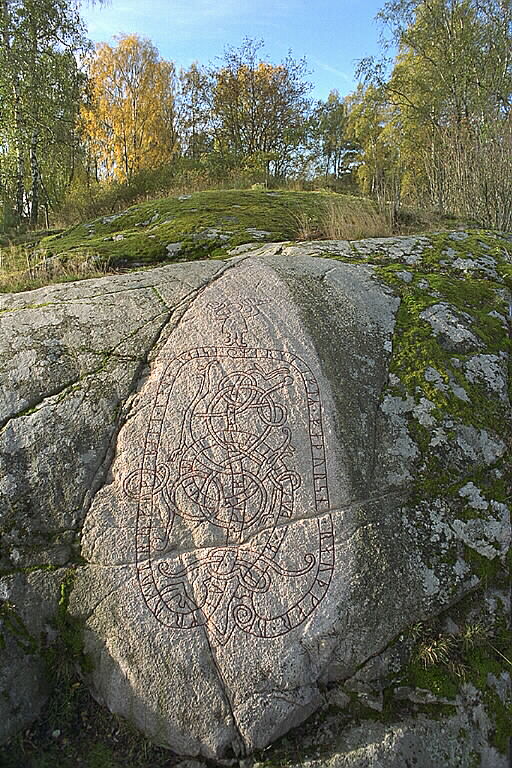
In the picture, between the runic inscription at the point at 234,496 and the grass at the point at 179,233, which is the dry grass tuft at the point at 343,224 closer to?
the grass at the point at 179,233

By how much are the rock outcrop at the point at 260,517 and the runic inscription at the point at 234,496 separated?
11 mm

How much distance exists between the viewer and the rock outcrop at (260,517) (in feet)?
8.81

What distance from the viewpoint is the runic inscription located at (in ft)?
9.24

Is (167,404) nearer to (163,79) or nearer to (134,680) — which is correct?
(134,680)

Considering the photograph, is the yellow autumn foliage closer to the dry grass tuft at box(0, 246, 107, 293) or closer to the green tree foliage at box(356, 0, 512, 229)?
the green tree foliage at box(356, 0, 512, 229)

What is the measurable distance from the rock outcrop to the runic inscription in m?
0.01

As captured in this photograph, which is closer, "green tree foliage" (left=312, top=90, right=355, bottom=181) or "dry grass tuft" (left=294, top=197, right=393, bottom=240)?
"dry grass tuft" (left=294, top=197, right=393, bottom=240)

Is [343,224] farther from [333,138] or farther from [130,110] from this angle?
[333,138]

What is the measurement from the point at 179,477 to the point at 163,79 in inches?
1159

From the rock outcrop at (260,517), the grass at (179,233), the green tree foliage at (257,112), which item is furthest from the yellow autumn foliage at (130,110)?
the rock outcrop at (260,517)

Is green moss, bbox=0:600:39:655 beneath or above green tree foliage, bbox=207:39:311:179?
beneath

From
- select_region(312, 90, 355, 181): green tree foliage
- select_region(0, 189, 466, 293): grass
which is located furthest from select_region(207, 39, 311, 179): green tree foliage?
select_region(0, 189, 466, 293): grass

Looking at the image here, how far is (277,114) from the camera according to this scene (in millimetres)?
26656

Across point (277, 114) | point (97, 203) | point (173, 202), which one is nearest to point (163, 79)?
point (277, 114)
